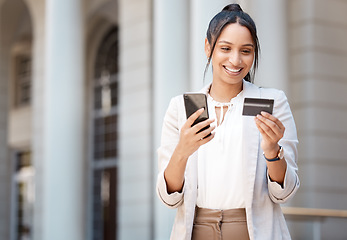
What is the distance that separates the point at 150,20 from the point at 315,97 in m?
3.50

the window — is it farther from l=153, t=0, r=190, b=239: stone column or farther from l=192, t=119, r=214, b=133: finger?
l=192, t=119, r=214, b=133: finger

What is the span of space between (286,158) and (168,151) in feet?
1.32

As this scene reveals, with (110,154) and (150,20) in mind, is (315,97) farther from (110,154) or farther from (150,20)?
(110,154)

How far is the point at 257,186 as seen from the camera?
6.19 feet

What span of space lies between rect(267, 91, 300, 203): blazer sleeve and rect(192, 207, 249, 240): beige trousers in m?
0.13

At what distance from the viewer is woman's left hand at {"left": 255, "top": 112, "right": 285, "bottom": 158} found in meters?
→ 1.76

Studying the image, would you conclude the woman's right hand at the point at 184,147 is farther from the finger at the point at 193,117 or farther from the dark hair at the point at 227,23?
the dark hair at the point at 227,23

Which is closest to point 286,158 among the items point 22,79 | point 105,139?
point 105,139

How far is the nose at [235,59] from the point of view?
1890 mm

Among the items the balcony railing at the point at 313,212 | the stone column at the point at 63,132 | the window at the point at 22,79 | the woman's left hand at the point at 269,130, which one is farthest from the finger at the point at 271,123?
the window at the point at 22,79

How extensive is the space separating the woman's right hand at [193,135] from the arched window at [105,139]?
1302 cm

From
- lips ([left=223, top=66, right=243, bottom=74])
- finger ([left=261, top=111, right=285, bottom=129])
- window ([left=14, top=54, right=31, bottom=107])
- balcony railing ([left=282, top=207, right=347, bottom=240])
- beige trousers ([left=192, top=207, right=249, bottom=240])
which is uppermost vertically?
window ([left=14, top=54, right=31, bottom=107])

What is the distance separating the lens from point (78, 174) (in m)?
8.82

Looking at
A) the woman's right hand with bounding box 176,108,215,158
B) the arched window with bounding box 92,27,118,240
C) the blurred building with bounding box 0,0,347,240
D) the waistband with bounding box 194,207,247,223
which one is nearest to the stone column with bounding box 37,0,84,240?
the blurred building with bounding box 0,0,347,240
